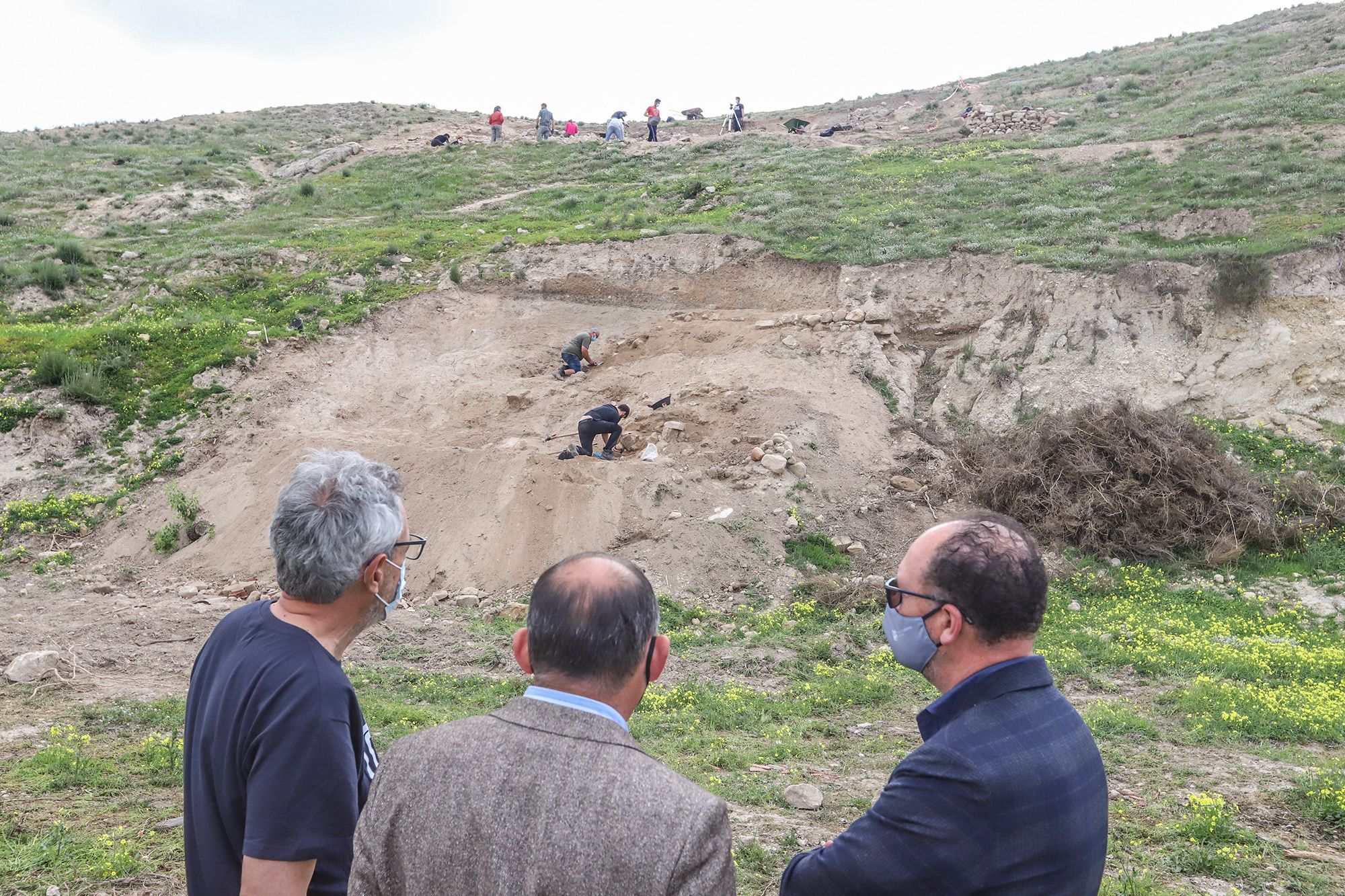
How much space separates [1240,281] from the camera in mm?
13383

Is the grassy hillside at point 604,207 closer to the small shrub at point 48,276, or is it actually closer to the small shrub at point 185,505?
the small shrub at point 48,276

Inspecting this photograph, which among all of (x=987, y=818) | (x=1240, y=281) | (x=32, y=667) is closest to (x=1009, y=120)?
(x=1240, y=281)

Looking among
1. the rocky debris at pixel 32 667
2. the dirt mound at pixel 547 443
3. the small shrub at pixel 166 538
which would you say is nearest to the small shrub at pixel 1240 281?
the dirt mound at pixel 547 443

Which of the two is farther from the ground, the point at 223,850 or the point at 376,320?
the point at 376,320

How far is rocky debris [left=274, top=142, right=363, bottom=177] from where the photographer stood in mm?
32188

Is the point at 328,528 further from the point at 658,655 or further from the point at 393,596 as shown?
the point at 658,655

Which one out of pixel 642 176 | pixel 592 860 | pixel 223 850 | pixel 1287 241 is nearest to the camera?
pixel 592 860

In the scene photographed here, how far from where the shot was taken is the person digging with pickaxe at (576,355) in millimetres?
15922

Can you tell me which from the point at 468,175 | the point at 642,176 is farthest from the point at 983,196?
the point at 468,175

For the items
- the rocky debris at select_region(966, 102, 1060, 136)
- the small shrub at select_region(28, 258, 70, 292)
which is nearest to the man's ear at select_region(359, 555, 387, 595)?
the small shrub at select_region(28, 258, 70, 292)

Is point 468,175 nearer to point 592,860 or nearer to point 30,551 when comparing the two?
point 30,551

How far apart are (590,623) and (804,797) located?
3.78 metres

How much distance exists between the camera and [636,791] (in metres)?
1.66

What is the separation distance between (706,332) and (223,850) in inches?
566
